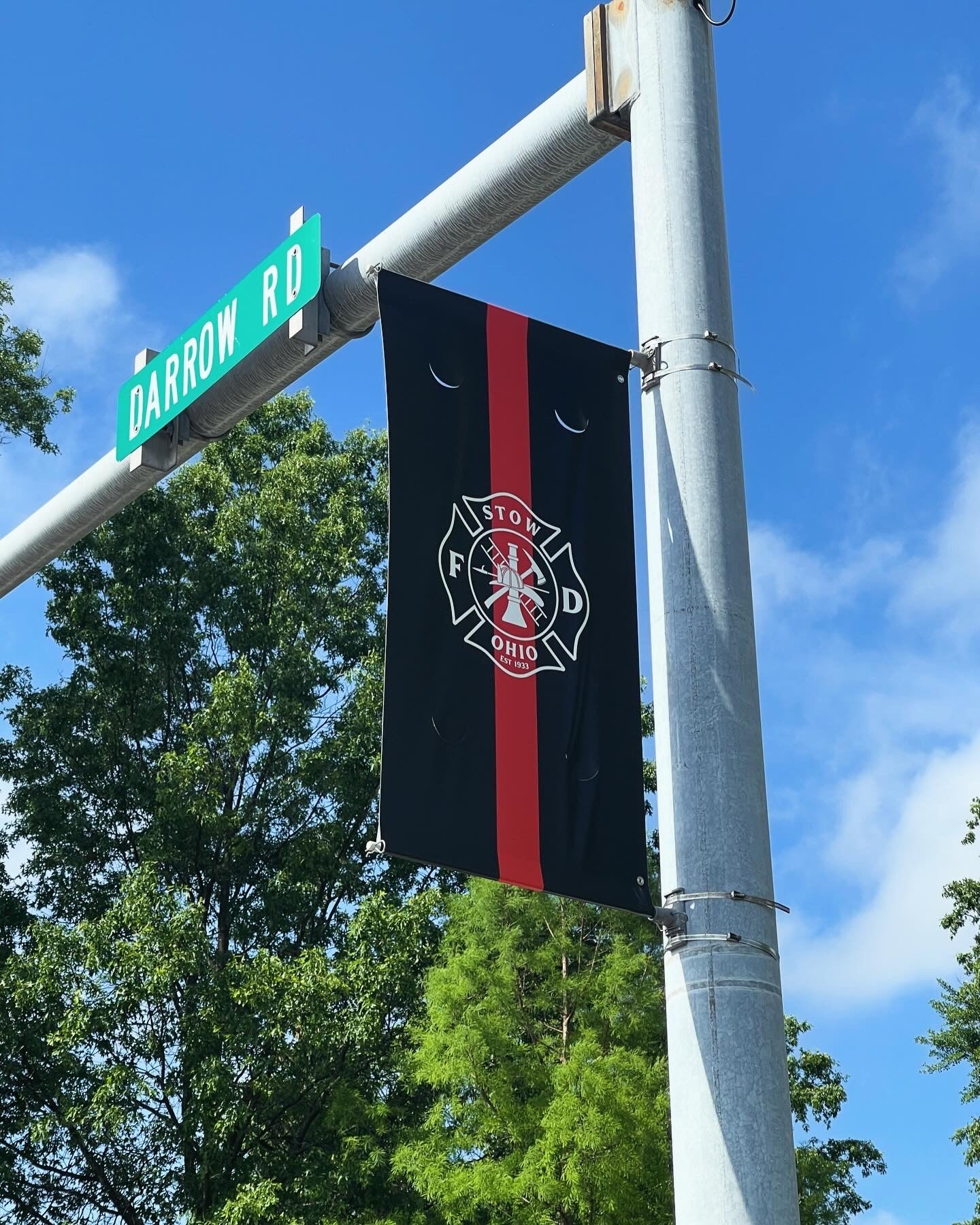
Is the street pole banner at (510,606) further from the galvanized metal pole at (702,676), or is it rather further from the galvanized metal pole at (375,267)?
the galvanized metal pole at (375,267)

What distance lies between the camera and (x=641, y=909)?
502 centimetres

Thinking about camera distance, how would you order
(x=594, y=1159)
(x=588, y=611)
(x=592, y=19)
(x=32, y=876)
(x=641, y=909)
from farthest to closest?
(x=32, y=876) < (x=594, y=1159) < (x=592, y=19) < (x=588, y=611) < (x=641, y=909)

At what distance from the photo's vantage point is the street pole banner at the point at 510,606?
495 cm

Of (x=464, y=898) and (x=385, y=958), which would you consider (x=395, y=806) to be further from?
(x=464, y=898)

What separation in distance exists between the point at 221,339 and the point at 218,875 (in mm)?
20665

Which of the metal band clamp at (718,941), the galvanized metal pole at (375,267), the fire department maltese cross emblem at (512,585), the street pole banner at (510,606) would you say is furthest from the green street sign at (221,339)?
the metal band clamp at (718,941)

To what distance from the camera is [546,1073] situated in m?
22.6

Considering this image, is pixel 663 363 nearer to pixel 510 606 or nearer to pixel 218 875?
pixel 510 606

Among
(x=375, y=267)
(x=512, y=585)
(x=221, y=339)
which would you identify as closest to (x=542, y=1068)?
(x=221, y=339)

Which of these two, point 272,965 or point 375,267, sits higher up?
point 272,965

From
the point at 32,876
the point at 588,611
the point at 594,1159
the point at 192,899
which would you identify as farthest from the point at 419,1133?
the point at 588,611

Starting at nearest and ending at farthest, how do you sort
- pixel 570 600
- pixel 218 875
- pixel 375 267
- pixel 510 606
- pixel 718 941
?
pixel 718 941, pixel 510 606, pixel 570 600, pixel 375 267, pixel 218 875

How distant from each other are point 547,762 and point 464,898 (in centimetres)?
2016

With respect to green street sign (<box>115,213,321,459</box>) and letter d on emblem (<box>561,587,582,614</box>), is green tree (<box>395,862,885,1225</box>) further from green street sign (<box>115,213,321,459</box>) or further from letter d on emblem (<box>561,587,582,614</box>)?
letter d on emblem (<box>561,587,582,614</box>)
